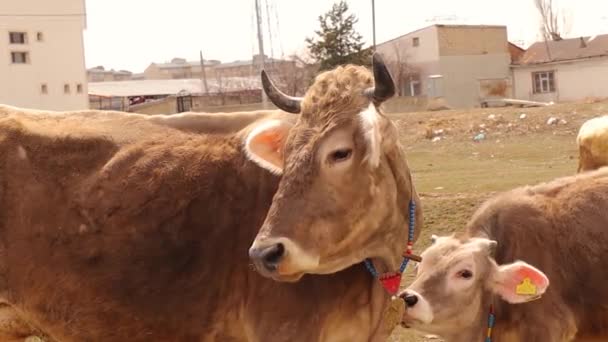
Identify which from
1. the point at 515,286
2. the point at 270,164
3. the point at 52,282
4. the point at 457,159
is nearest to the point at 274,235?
the point at 270,164

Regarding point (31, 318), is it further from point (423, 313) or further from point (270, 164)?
point (423, 313)

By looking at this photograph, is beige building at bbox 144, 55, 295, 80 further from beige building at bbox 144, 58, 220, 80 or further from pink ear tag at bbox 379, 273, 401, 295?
pink ear tag at bbox 379, 273, 401, 295

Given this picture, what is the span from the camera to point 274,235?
14.3ft

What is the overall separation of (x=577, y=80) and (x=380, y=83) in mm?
54380

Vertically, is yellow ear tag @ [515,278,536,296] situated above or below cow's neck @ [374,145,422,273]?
below

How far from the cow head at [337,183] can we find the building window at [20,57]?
58474mm

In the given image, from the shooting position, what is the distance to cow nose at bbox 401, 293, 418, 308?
577 cm

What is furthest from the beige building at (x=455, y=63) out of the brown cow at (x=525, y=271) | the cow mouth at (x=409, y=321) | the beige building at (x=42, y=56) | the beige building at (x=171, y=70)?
the beige building at (x=171, y=70)

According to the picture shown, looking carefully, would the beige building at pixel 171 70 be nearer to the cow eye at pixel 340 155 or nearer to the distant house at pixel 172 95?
the distant house at pixel 172 95

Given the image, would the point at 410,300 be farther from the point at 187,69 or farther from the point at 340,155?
the point at 187,69

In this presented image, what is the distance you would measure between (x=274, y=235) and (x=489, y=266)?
93.1 inches

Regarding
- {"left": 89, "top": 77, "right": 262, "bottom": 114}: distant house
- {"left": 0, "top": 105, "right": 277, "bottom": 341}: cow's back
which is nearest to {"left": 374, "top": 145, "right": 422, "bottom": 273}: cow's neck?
{"left": 0, "top": 105, "right": 277, "bottom": 341}: cow's back

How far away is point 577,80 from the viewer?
184 ft

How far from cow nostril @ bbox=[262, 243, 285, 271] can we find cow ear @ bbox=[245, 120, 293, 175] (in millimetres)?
840
